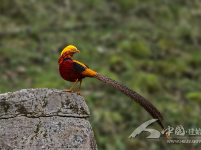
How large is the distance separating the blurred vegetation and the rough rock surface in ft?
11.0

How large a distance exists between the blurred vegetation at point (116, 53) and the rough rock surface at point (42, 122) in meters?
3.35

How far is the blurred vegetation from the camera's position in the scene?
8.85m

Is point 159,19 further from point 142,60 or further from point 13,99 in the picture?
point 13,99

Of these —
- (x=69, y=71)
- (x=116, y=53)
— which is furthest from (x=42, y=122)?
(x=116, y=53)

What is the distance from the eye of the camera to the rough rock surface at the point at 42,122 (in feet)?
12.6

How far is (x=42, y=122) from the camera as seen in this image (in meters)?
3.96

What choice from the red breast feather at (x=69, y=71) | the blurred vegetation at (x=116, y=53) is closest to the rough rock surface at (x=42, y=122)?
the red breast feather at (x=69, y=71)

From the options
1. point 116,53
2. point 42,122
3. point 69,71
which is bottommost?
point 42,122

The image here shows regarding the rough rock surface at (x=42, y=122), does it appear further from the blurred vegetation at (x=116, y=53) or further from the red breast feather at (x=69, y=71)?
the blurred vegetation at (x=116, y=53)

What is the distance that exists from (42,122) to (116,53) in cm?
729

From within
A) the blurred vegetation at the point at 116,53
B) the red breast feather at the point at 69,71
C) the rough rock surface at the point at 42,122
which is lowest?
the rough rock surface at the point at 42,122

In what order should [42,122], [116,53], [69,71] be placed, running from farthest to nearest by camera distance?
[116,53] < [69,71] < [42,122]

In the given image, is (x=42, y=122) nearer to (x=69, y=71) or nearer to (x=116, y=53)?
(x=69, y=71)

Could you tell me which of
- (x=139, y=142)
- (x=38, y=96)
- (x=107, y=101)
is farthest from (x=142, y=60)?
(x=38, y=96)
